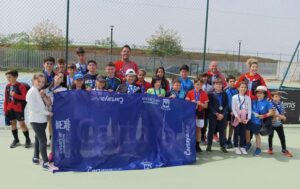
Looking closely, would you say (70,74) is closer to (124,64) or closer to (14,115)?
(124,64)

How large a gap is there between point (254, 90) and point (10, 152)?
16.4ft

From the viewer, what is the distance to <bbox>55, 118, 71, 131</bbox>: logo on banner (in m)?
5.42

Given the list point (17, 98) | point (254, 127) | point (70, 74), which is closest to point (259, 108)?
point (254, 127)

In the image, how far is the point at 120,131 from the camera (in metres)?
5.75

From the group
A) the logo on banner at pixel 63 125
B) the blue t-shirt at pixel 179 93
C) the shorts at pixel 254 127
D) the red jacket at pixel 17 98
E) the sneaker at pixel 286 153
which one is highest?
the blue t-shirt at pixel 179 93

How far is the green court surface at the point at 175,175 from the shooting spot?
485cm

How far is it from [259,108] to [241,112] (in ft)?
1.41

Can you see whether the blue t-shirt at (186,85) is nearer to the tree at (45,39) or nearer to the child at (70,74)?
the child at (70,74)

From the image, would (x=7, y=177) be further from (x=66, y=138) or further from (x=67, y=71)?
(x=67, y=71)

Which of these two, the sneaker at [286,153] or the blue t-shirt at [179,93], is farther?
the sneaker at [286,153]

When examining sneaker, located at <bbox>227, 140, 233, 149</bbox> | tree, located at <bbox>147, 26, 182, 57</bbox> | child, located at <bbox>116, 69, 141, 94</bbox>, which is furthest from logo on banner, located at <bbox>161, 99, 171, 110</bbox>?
tree, located at <bbox>147, 26, 182, 57</bbox>

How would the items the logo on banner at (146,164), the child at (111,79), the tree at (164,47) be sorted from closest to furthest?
1. the logo on banner at (146,164)
2. the child at (111,79)
3. the tree at (164,47)

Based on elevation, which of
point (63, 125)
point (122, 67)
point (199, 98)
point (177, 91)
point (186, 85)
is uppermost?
point (122, 67)

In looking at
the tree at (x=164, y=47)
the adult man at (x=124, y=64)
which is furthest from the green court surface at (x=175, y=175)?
the tree at (x=164, y=47)
